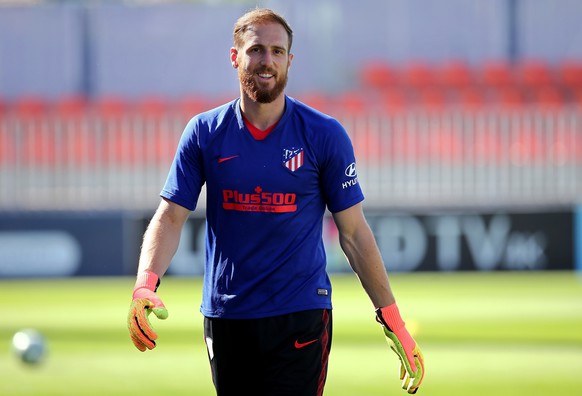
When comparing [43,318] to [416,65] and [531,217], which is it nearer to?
[531,217]

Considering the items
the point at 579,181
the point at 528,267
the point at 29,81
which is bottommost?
the point at 528,267

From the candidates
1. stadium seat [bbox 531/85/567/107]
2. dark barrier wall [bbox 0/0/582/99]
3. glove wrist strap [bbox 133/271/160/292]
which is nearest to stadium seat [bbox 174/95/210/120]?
dark barrier wall [bbox 0/0/582/99]

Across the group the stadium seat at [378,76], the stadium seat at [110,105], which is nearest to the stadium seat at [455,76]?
the stadium seat at [378,76]

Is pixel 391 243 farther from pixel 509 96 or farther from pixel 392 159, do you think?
pixel 509 96

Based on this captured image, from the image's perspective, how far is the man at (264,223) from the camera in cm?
518

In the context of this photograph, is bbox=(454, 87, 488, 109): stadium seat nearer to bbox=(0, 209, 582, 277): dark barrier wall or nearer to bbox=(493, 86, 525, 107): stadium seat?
bbox=(493, 86, 525, 107): stadium seat

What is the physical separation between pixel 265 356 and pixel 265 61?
49.4 inches

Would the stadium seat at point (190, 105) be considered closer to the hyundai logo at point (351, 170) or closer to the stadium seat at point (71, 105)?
the stadium seat at point (71, 105)

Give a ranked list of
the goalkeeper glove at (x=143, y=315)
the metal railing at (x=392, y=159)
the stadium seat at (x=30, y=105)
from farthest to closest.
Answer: the stadium seat at (x=30, y=105) < the metal railing at (x=392, y=159) < the goalkeeper glove at (x=143, y=315)

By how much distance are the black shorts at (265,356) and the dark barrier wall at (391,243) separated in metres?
14.3

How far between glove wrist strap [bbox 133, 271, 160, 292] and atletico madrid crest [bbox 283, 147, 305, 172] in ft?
2.45

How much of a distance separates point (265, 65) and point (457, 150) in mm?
15167

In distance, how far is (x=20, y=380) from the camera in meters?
9.58

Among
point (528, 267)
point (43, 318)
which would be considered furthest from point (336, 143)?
point (528, 267)
